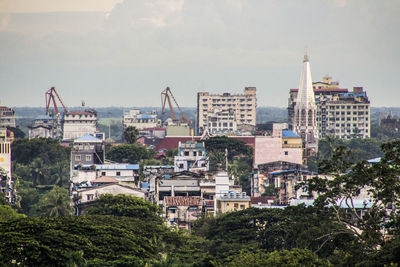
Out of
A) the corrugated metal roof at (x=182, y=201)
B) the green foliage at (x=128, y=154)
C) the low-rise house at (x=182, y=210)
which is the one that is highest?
the green foliage at (x=128, y=154)

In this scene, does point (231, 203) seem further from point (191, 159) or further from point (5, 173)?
point (5, 173)

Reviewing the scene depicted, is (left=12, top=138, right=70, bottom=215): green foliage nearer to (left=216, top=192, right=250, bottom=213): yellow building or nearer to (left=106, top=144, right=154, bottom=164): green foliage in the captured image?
(left=106, top=144, right=154, bottom=164): green foliage

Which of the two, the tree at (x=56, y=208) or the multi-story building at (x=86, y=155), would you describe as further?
the multi-story building at (x=86, y=155)

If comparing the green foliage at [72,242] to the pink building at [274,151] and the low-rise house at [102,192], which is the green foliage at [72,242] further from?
the pink building at [274,151]

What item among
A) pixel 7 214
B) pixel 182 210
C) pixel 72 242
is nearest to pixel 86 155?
pixel 182 210

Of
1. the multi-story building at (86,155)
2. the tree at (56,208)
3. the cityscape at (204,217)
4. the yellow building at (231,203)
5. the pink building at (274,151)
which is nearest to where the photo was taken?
the cityscape at (204,217)

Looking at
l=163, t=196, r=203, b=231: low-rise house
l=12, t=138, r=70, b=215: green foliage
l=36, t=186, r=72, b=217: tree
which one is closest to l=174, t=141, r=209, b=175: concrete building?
l=12, t=138, r=70, b=215: green foliage

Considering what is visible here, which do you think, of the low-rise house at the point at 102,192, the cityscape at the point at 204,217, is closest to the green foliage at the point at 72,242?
the cityscape at the point at 204,217
